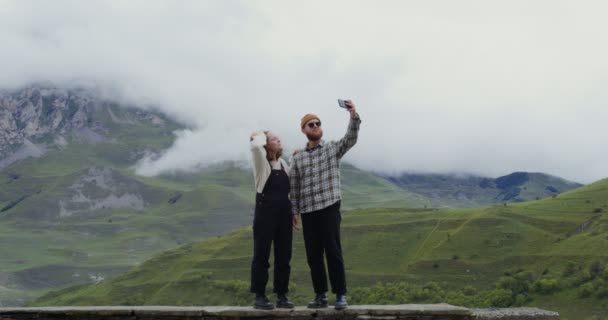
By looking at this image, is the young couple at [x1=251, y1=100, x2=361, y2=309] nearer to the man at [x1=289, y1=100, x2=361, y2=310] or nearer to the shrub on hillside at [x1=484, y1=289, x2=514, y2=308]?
the man at [x1=289, y1=100, x2=361, y2=310]

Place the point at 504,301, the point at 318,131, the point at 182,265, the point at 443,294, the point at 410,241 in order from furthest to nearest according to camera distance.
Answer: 1. the point at 182,265
2. the point at 410,241
3. the point at 443,294
4. the point at 504,301
5. the point at 318,131

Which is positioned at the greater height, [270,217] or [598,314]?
[270,217]

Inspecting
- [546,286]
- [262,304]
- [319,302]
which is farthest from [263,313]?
[546,286]

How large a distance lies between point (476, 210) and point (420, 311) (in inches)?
5683

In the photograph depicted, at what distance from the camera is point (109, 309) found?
11961 mm

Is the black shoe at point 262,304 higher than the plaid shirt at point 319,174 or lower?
lower

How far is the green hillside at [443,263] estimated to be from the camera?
323 feet

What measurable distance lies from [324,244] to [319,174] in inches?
50.8

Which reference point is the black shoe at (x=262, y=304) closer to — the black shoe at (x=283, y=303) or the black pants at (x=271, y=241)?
the black pants at (x=271, y=241)

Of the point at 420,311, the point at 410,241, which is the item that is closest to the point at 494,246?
the point at 410,241

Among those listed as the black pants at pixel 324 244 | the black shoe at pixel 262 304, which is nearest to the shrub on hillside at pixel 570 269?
the black pants at pixel 324 244

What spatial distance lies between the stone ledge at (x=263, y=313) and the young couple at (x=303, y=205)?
322mm

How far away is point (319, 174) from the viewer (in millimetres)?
11695

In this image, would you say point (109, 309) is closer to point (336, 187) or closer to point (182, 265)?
point (336, 187)
